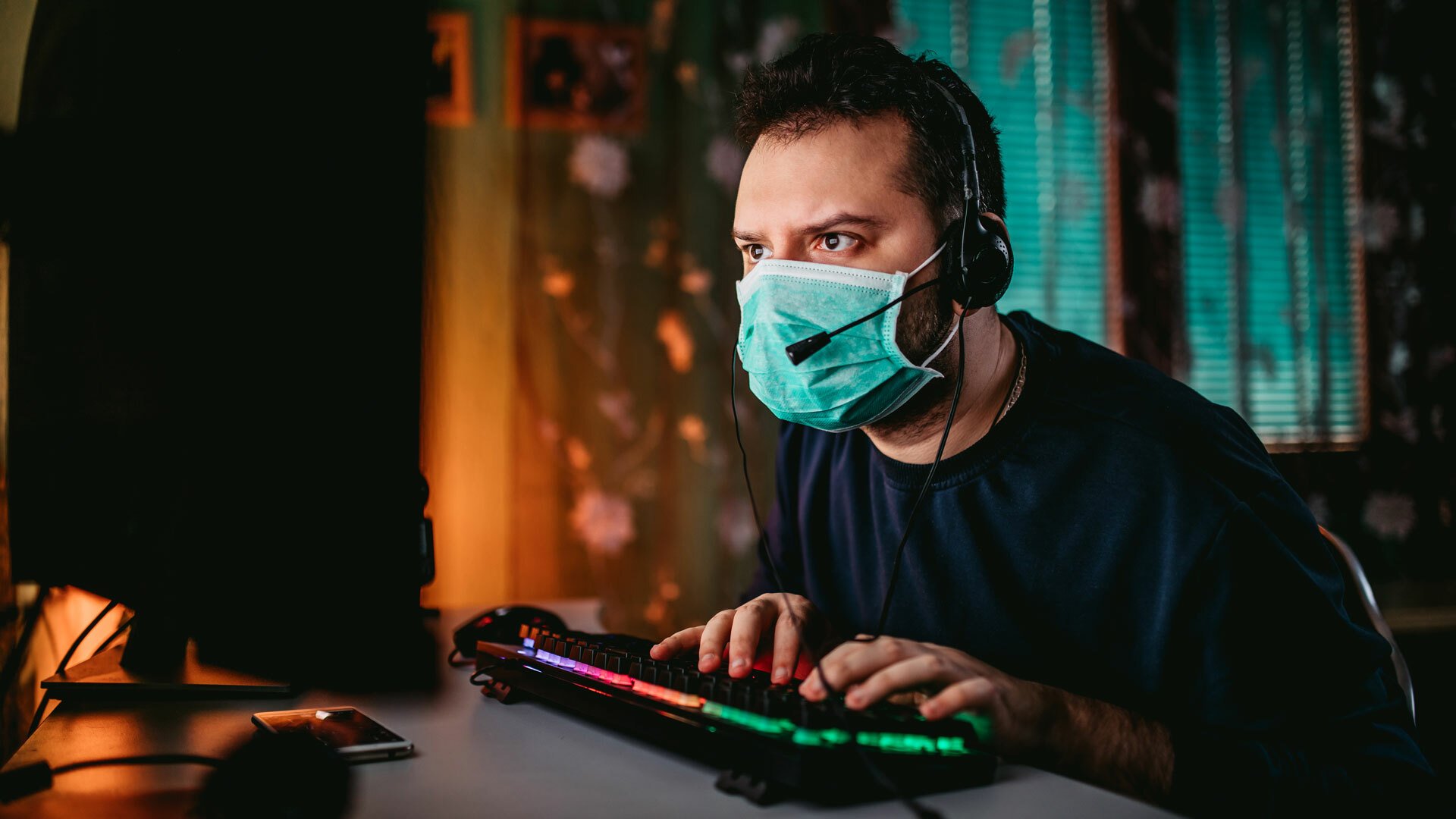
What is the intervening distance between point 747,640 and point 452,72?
169 centimetres

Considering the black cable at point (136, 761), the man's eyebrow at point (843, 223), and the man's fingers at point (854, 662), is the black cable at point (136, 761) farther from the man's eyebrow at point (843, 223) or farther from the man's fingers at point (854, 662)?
the man's eyebrow at point (843, 223)

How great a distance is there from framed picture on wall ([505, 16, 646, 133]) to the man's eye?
1247 millimetres

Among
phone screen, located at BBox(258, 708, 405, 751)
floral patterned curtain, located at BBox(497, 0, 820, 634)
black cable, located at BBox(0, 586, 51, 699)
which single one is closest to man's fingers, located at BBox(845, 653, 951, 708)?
phone screen, located at BBox(258, 708, 405, 751)

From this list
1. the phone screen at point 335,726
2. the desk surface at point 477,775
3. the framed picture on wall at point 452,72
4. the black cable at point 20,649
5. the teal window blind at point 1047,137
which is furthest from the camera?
the teal window blind at point 1047,137

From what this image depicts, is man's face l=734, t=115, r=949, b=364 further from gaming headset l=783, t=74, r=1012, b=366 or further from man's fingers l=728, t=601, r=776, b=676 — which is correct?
man's fingers l=728, t=601, r=776, b=676

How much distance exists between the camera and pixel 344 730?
705mm

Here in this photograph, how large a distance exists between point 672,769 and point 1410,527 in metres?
2.59

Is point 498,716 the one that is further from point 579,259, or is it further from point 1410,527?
point 1410,527

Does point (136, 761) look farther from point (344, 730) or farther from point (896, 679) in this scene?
point (896, 679)

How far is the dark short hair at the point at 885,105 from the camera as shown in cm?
102

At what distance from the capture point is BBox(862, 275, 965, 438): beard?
1.00 m

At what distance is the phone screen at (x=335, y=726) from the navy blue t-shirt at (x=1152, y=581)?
0.61m

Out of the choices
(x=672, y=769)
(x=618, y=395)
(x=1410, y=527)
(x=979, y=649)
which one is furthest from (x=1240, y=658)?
(x=1410, y=527)

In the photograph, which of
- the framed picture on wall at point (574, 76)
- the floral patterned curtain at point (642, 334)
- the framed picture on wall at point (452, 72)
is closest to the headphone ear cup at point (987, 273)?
the floral patterned curtain at point (642, 334)
